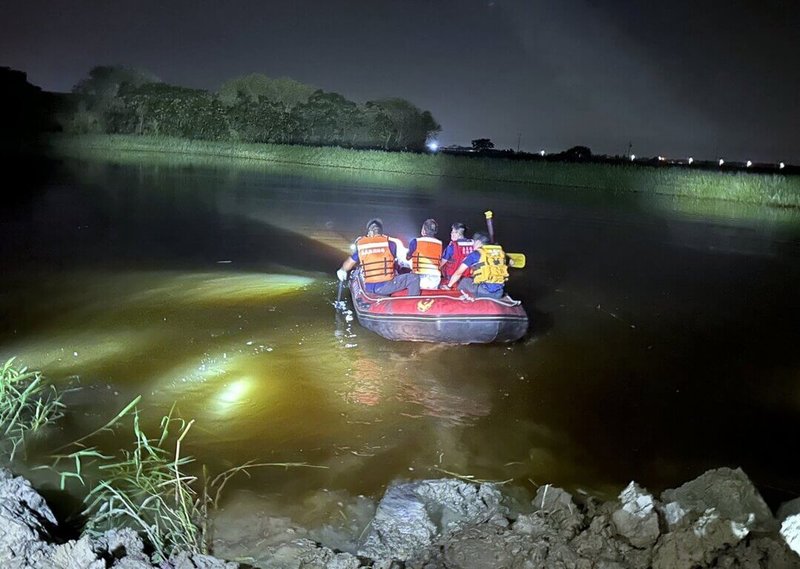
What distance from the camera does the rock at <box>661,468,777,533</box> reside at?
4.11 meters

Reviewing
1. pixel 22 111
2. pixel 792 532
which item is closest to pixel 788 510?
pixel 792 532

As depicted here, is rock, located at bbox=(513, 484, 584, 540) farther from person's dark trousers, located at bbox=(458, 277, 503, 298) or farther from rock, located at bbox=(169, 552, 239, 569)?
person's dark trousers, located at bbox=(458, 277, 503, 298)

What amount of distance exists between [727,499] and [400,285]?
4.94 meters

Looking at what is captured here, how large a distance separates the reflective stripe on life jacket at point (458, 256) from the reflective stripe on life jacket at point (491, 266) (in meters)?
0.28

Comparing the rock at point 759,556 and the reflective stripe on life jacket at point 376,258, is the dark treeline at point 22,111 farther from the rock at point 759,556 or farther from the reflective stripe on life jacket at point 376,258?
the rock at point 759,556

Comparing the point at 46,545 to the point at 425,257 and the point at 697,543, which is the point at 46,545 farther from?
the point at 425,257

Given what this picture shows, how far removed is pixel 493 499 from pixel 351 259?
5.05 m

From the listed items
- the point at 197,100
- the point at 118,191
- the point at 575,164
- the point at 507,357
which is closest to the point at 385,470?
the point at 507,357

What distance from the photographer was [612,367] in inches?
333

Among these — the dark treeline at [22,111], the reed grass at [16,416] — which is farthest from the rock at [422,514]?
the dark treeline at [22,111]

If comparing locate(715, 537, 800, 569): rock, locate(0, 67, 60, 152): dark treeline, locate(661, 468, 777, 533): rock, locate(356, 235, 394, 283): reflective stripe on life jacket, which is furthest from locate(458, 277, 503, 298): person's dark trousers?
locate(0, 67, 60, 152): dark treeline

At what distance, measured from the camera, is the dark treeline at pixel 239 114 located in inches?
2303

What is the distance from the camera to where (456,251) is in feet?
29.9

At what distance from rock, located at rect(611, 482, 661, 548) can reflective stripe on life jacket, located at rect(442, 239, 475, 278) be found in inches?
188
